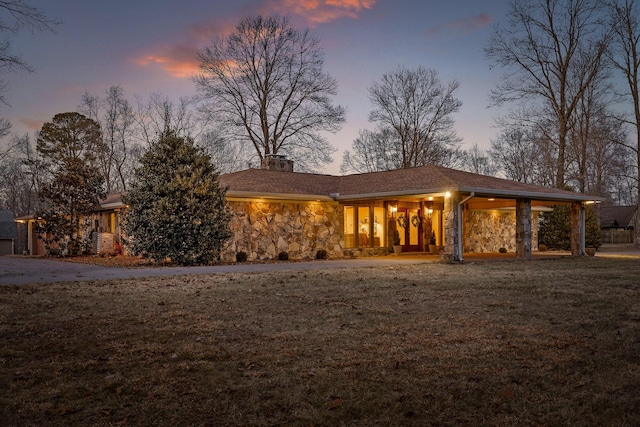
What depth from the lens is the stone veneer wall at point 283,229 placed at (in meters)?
17.6

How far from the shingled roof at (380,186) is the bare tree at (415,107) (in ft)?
42.6

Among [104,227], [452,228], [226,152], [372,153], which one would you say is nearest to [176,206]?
[452,228]

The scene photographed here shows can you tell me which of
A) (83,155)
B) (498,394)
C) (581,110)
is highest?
(581,110)

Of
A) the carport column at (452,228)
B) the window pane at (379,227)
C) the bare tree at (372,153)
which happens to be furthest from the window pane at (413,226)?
the bare tree at (372,153)

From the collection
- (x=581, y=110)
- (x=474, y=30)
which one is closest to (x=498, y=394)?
(x=474, y=30)

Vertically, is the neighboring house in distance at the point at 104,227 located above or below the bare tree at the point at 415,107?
below

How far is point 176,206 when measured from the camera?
1517 centimetres

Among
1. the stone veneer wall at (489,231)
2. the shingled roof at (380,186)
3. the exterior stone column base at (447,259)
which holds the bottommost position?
the exterior stone column base at (447,259)

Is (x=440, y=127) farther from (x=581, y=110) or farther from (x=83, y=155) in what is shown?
(x=83, y=155)

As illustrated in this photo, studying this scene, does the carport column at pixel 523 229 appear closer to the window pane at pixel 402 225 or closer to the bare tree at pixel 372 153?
the window pane at pixel 402 225

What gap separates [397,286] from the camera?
10.1 m

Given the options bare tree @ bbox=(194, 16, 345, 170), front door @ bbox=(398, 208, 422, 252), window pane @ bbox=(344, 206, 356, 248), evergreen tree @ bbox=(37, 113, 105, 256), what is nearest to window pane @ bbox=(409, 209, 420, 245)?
front door @ bbox=(398, 208, 422, 252)

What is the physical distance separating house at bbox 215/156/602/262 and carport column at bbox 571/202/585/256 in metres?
0.03

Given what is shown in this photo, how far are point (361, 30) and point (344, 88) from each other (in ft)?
41.5
